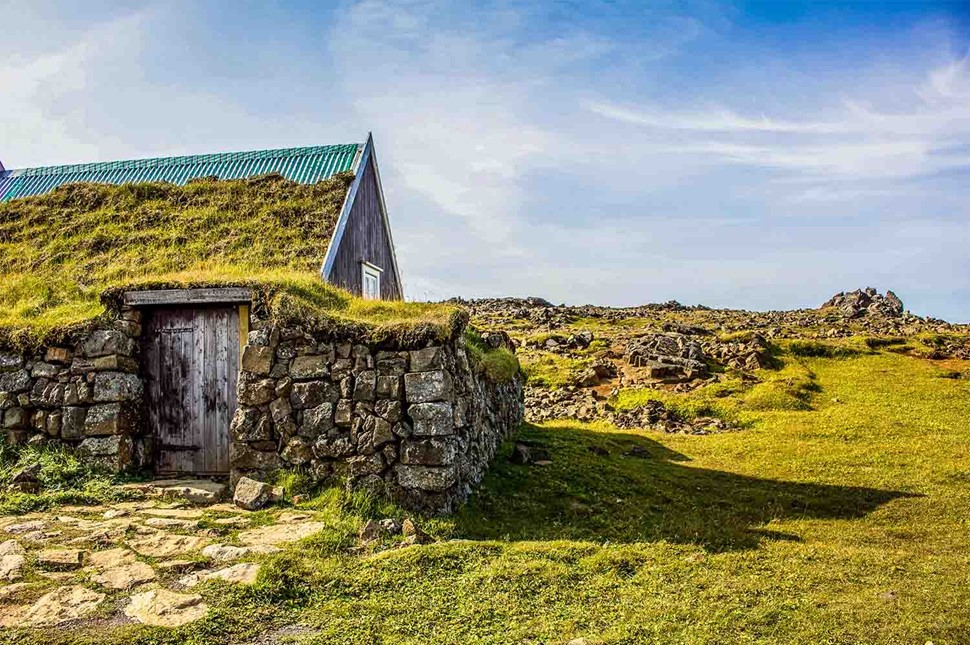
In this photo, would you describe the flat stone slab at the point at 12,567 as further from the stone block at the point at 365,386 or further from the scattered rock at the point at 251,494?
the stone block at the point at 365,386

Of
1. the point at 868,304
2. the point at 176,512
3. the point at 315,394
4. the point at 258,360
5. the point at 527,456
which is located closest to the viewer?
the point at 176,512

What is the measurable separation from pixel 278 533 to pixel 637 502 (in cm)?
564

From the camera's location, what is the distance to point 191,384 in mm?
10984

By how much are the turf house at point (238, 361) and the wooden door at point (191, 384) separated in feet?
0.07

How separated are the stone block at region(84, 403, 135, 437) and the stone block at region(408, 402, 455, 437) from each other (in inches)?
177

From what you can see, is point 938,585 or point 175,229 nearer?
point 938,585

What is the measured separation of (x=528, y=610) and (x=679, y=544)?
3.12 metres

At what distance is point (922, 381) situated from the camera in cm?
2173

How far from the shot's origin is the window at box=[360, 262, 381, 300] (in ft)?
52.0

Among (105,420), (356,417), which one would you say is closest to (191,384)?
(105,420)

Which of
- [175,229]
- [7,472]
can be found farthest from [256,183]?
[7,472]

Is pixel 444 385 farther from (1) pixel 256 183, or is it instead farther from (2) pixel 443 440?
(1) pixel 256 183

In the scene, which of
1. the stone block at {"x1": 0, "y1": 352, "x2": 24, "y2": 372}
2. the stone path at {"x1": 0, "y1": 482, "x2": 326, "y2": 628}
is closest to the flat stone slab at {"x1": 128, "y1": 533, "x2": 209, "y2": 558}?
the stone path at {"x1": 0, "y1": 482, "x2": 326, "y2": 628}

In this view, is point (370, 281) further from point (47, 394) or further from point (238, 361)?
point (47, 394)
